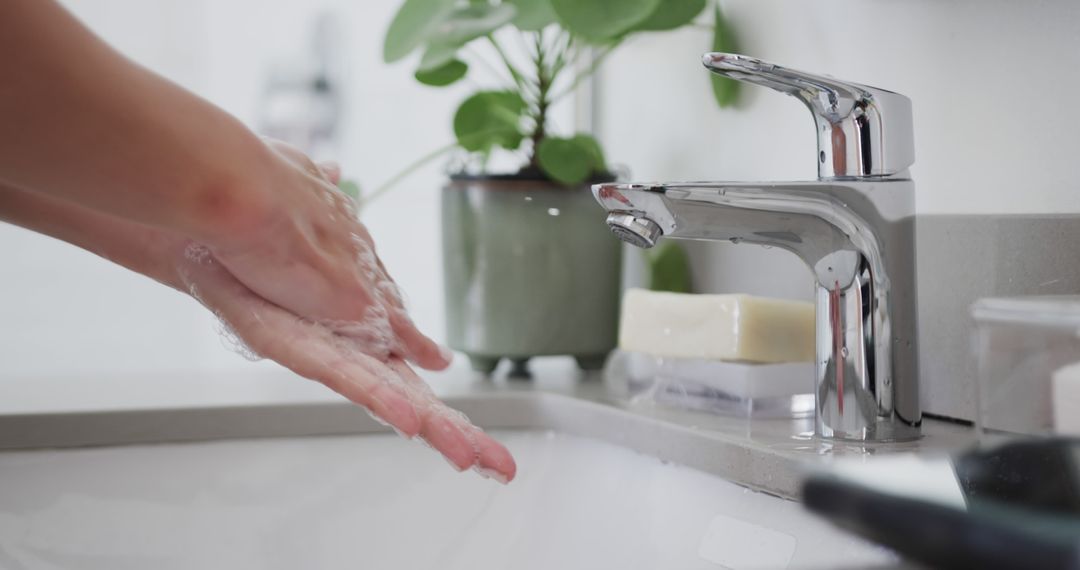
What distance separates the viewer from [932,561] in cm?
35

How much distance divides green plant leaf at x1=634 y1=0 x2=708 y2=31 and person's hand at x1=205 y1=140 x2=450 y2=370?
0.36 m

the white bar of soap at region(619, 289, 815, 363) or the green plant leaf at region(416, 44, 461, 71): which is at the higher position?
the green plant leaf at region(416, 44, 461, 71)

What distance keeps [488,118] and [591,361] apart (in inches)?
9.2

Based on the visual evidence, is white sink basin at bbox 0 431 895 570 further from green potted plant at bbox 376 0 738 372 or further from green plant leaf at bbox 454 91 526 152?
green plant leaf at bbox 454 91 526 152

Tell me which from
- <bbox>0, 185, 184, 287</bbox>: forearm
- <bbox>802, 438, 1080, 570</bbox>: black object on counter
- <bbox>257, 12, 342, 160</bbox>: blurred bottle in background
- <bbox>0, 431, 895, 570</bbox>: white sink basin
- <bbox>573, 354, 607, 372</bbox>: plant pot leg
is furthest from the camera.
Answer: <bbox>257, 12, 342, 160</bbox>: blurred bottle in background

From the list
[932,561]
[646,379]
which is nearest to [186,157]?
[932,561]

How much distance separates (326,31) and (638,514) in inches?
31.3

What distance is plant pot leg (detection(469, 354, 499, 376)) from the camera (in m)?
0.96

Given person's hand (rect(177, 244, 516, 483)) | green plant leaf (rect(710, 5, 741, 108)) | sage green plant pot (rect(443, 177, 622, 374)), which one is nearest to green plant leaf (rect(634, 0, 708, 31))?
green plant leaf (rect(710, 5, 741, 108))

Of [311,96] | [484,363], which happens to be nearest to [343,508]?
[484,363]

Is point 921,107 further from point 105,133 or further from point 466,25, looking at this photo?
point 105,133

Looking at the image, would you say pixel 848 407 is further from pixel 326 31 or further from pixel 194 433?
pixel 326 31

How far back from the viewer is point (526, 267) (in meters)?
0.94

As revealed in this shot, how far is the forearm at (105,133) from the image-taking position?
0.40 metres
